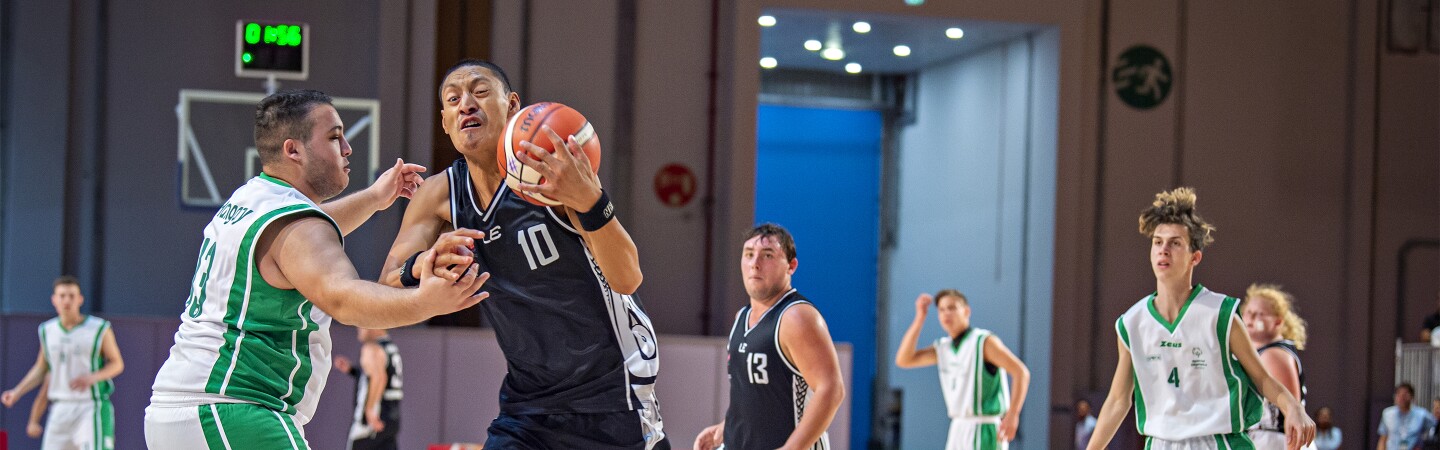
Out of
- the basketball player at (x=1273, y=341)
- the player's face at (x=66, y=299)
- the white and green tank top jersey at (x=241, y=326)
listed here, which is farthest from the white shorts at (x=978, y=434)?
the player's face at (x=66, y=299)

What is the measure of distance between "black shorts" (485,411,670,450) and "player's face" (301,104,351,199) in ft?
2.90

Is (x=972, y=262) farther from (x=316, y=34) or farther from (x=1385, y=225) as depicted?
(x=316, y=34)

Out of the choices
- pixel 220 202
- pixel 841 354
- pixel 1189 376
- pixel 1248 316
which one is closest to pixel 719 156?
pixel 841 354

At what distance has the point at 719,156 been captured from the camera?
12.2 m

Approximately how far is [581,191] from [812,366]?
2.23m

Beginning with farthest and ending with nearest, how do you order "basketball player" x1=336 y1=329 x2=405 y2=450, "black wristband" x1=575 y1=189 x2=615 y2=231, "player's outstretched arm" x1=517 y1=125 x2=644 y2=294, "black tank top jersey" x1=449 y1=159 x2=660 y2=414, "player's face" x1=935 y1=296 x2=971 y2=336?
"basketball player" x1=336 y1=329 x2=405 y2=450, "player's face" x1=935 y1=296 x2=971 y2=336, "black tank top jersey" x1=449 y1=159 x2=660 y2=414, "black wristband" x1=575 y1=189 x2=615 y2=231, "player's outstretched arm" x1=517 y1=125 x2=644 y2=294

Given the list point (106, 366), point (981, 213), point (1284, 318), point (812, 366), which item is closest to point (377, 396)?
point (106, 366)

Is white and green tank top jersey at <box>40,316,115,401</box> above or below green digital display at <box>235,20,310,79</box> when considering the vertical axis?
below

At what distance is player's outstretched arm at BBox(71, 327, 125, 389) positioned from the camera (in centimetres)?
978

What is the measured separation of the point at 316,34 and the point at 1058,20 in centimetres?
685

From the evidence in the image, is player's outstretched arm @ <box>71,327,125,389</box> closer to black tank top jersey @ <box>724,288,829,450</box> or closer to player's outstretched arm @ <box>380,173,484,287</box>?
black tank top jersey @ <box>724,288,829,450</box>

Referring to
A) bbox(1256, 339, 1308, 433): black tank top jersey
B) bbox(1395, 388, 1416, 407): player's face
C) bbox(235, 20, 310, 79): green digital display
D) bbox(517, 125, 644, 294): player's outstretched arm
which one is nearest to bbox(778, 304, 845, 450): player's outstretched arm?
bbox(517, 125, 644, 294): player's outstretched arm

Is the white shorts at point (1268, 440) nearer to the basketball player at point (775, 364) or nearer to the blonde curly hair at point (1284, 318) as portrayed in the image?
the blonde curly hair at point (1284, 318)

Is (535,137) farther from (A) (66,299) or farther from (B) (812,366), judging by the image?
(A) (66,299)
